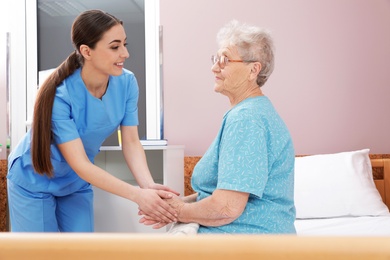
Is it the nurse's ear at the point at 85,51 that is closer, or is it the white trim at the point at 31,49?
the nurse's ear at the point at 85,51

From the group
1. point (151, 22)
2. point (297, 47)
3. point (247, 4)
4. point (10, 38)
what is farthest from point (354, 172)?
point (10, 38)

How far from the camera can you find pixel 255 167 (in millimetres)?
1420

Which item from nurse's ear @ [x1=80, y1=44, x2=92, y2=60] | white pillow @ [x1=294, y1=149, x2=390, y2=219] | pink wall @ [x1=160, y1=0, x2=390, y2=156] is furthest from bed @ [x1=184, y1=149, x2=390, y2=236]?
nurse's ear @ [x1=80, y1=44, x2=92, y2=60]

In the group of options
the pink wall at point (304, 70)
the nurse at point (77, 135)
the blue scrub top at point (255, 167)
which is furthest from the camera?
the pink wall at point (304, 70)

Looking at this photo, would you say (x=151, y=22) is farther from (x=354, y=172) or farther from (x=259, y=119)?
(x=259, y=119)

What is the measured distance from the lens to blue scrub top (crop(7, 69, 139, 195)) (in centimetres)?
213

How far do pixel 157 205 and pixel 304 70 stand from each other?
196 centimetres

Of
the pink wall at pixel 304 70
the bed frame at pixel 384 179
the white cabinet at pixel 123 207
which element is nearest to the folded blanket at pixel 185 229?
the white cabinet at pixel 123 207

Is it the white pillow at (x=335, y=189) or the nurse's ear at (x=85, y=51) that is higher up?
the nurse's ear at (x=85, y=51)

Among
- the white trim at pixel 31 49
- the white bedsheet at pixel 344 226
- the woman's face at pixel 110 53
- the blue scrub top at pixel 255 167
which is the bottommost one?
the white bedsheet at pixel 344 226

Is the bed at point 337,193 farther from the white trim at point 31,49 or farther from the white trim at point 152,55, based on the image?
the white trim at point 31,49

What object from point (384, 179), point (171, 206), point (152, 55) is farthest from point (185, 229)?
point (152, 55)

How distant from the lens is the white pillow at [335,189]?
9.11 ft

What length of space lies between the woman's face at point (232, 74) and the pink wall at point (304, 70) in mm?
1746
